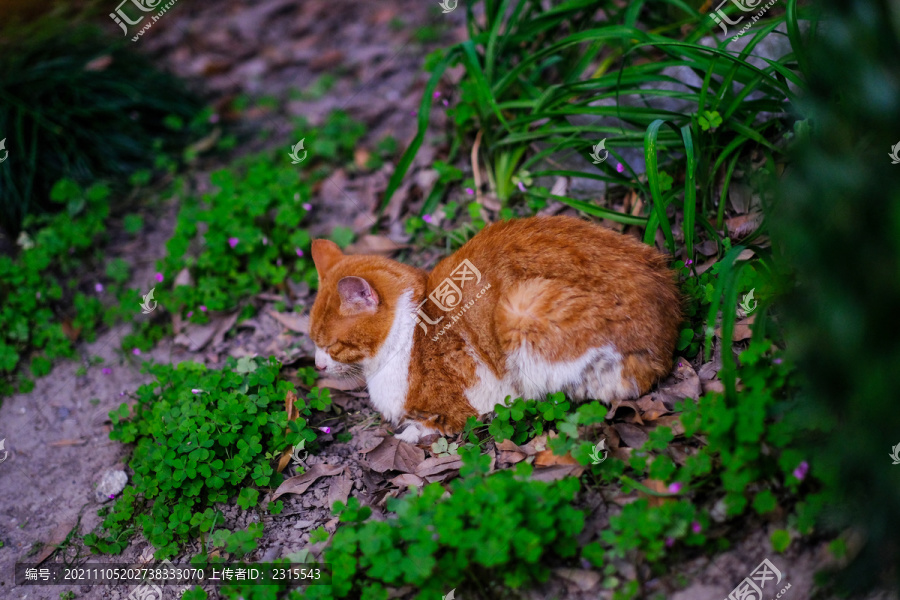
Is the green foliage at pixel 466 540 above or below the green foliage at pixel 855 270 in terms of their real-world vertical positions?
below

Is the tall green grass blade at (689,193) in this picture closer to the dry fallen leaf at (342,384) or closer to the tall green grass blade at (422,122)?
the tall green grass blade at (422,122)

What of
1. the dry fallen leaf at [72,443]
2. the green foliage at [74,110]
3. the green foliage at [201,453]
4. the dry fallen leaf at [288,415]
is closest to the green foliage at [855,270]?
the green foliage at [201,453]

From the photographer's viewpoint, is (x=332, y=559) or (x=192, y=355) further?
(x=192, y=355)

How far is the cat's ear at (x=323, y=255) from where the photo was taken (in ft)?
12.5

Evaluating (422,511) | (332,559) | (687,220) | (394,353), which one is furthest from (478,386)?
(687,220)

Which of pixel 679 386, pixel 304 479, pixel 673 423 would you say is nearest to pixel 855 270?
pixel 673 423

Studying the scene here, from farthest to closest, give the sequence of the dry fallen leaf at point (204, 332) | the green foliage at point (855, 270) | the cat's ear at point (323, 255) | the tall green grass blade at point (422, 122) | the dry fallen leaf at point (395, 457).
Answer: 1. the dry fallen leaf at point (204, 332)
2. the tall green grass blade at point (422, 122)
3. the cat's ear at point (323, 255)
4. the dry fallen leaf at point (395, 457)
5. the green foliage at point (855, 270)

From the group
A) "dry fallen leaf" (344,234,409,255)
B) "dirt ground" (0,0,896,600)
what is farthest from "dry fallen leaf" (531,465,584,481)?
"dry fallen leaf" (344,234,409,255)

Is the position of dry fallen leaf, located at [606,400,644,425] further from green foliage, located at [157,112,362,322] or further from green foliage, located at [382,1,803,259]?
green foliage, located at [157,112,362,322]

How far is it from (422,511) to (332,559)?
1.42ft

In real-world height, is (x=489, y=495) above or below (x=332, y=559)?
above

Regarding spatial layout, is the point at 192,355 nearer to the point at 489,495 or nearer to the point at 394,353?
the point at 394,353

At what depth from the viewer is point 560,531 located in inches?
103

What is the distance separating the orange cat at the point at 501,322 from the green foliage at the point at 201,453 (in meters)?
0.41
